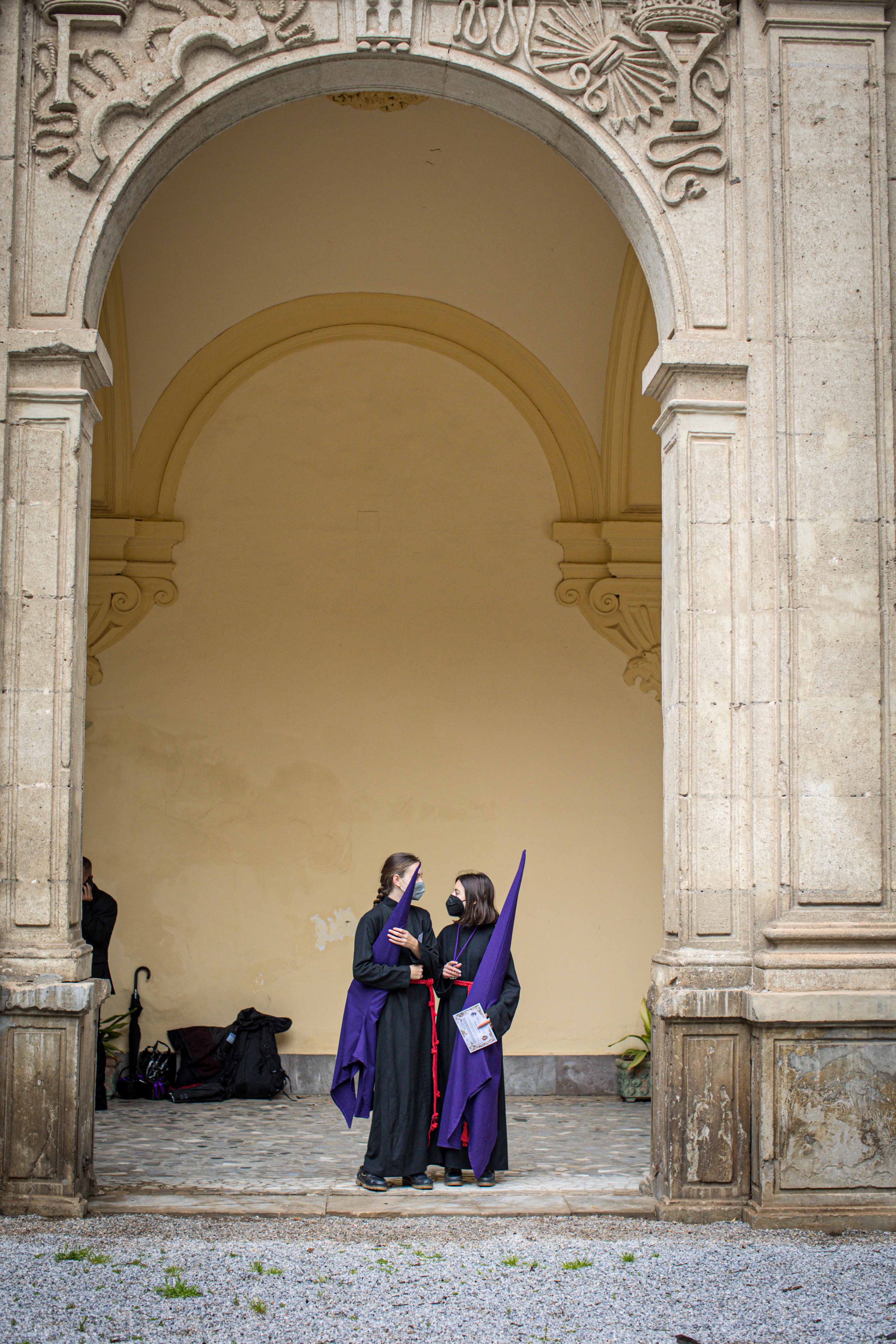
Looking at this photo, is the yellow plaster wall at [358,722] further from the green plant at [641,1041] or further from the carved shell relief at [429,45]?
the carved shell relief at [429,45]

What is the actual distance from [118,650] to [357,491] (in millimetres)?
2027

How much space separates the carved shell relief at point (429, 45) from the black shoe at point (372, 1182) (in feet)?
14.8

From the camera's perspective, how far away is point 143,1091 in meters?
8.62

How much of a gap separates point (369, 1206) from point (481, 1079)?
754 millimetres

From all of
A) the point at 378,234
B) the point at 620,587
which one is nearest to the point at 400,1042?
the point at 620,587

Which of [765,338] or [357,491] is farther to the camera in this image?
[357,491]

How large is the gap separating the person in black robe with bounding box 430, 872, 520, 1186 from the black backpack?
2540 millimetres

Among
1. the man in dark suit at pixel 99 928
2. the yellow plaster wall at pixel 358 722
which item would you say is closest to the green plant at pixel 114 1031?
the yellow plaster wall at pixel 358 722

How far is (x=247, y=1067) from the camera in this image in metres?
8.62

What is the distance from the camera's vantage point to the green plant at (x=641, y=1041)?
8977 mm

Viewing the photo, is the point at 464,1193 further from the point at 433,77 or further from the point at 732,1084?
the point at 433,77

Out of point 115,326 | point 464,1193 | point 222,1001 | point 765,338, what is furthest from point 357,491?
point 464,1193

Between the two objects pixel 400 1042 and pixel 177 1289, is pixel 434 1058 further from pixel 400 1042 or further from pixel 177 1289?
pixel 177 1289

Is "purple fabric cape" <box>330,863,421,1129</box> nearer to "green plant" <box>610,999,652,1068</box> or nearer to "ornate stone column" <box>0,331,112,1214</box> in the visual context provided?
"ornate stone column" <box>0,331,112,1214</box>
